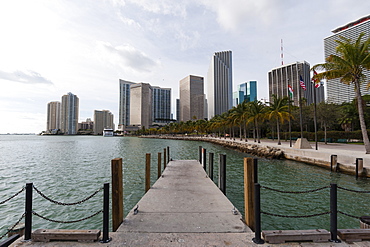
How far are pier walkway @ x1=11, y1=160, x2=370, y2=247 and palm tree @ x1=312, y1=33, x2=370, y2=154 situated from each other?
18.9 metres

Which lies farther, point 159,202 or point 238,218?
point 159,202

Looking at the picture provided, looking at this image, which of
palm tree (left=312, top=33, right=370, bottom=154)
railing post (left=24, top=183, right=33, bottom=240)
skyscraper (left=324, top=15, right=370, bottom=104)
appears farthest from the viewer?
skyscraper (left=324, top=15, right=370, bottom=104)

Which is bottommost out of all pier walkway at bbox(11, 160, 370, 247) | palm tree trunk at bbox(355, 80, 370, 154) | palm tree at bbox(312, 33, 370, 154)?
pier walkway at bbox(11, 160, 370, 247)

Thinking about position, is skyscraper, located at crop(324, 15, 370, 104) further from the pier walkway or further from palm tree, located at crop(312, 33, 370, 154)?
the pier walkway

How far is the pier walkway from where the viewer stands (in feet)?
13.6

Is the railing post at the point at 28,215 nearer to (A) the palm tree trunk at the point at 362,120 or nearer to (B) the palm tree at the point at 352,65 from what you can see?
(B) the palm tree at the point at 352,65

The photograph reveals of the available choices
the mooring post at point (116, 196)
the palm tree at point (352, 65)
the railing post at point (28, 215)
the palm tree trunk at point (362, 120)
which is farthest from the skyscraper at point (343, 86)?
the railing post at point (28, 215)

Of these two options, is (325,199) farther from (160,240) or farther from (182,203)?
(160,240)

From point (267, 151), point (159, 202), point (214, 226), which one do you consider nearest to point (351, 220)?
point (214, 226)

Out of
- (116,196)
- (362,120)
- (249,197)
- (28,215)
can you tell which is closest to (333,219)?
(249,197)

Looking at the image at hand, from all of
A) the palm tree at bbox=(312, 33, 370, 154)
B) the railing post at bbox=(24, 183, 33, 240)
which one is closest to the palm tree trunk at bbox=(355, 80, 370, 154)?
the palm tree at bbox=(312, 33, 370, 154)

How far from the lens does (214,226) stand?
16.5 feet

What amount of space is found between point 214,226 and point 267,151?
23.4 m

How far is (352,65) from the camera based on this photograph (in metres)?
18.2
